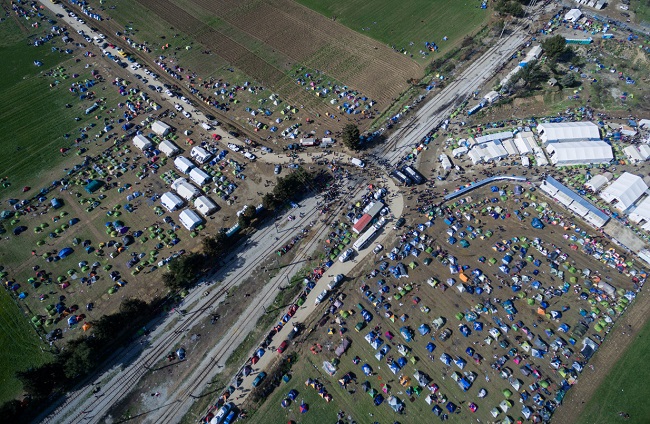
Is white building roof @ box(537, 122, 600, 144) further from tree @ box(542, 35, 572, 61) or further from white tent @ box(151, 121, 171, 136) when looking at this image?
white tent @ box(151, 121, 171, 136)

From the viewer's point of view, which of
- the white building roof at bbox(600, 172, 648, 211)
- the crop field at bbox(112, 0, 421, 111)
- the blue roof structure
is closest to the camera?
the blue roof structure

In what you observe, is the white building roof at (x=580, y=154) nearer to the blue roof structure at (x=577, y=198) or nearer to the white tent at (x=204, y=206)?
the blue roof structure at (x=577, y=198)

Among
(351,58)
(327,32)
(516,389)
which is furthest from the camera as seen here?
(327,32)

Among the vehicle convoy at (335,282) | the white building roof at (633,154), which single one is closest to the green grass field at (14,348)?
the vehicle convoy at (335,282)

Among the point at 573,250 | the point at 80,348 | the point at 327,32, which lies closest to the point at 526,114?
the point at 573,250

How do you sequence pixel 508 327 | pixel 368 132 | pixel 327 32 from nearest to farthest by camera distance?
1. pixel 508 327
2. pixel 368 132
3. pixel 327 32

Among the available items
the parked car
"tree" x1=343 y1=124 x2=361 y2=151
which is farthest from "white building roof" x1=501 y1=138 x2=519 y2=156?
the parked car

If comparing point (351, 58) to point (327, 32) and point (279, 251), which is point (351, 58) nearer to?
point (327, 32)
